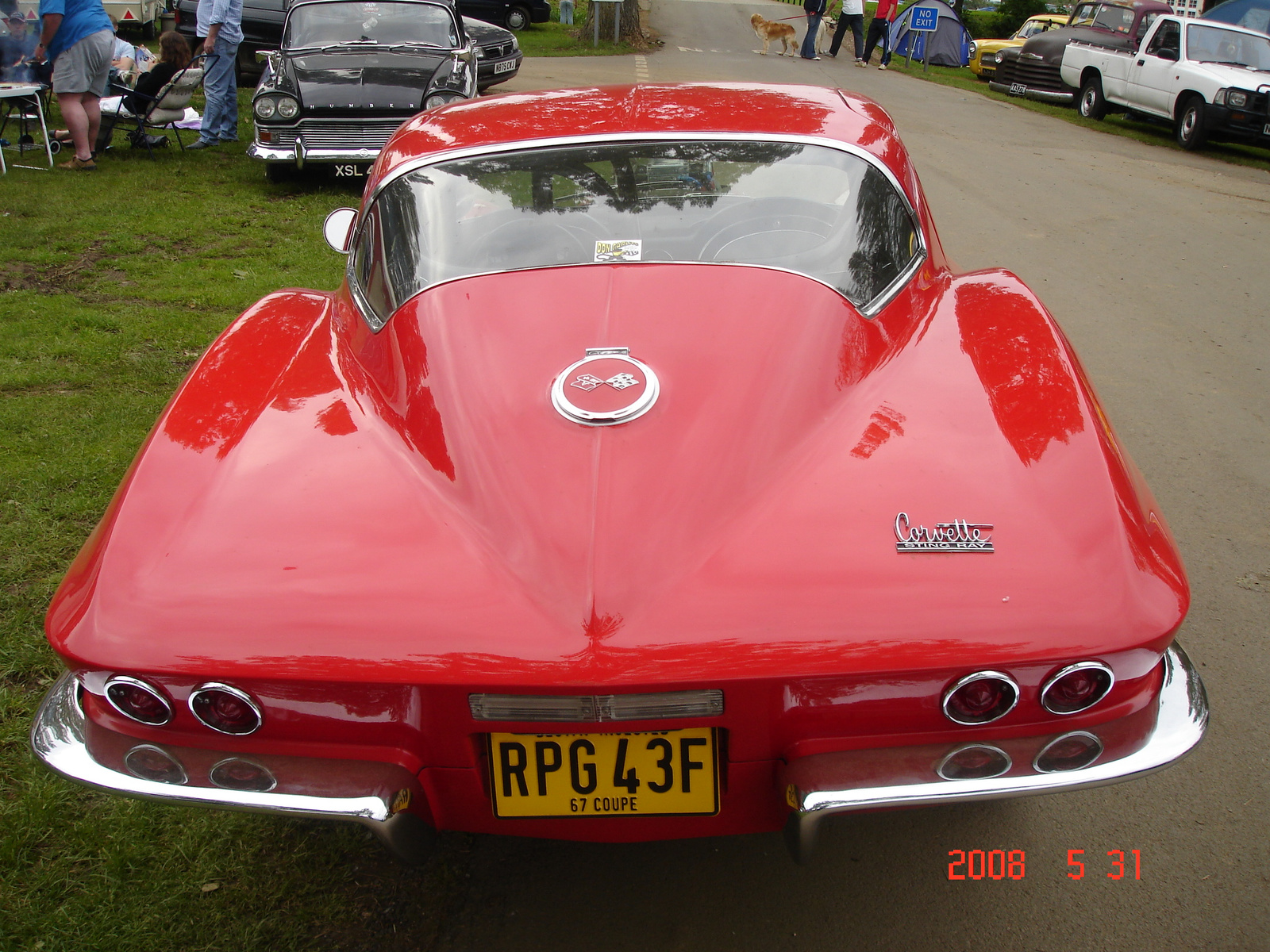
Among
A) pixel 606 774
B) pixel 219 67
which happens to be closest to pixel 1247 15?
pixel 219 67

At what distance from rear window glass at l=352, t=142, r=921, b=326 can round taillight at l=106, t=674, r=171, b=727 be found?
118cm

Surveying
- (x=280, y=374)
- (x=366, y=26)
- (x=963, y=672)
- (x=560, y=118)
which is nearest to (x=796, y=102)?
(x=560, y=118)

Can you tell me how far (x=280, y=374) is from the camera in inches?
95.2

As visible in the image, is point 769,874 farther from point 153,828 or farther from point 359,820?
point 153,828

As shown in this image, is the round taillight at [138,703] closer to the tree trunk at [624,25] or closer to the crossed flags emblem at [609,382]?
the crossed flags emblem at [609,382]

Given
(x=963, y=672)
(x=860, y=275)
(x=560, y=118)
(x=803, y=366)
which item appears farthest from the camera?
(x=560, y=118)

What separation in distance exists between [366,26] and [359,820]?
929 centimetres

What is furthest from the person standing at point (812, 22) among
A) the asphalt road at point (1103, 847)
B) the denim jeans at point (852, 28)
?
the asphalt road at point (1103, 847)

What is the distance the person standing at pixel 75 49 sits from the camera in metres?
8.11

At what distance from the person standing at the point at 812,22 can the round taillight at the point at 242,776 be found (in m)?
19.8

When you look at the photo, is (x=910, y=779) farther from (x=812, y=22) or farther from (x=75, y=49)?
(x=812, y=22)

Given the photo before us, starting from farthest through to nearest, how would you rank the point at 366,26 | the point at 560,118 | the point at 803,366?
the point at 366,26 < the point at 560,118 < the point at 803,366

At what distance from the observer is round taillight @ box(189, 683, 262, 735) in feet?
5.42

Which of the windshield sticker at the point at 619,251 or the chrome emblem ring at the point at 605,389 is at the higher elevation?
the windshield sticker at the point at 619,251
